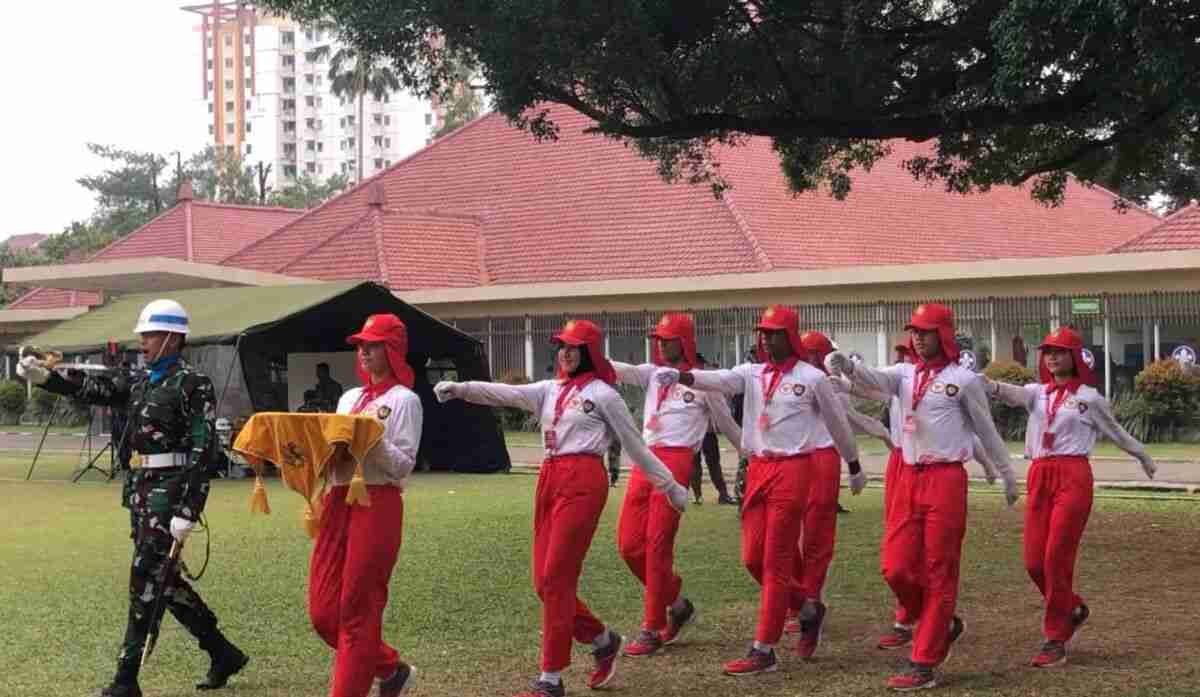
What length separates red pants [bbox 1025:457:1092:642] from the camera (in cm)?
971

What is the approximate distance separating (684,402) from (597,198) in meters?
29.3

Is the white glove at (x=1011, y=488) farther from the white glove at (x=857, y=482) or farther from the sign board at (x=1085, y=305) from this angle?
the sign board at (x=1085, y=305)

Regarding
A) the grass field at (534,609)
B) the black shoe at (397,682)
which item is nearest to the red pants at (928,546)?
the grass field at (534,609)

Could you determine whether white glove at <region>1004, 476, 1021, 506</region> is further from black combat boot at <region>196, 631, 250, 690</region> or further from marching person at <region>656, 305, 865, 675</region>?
black combat boot at <region>196, 631, 250, 690</region>

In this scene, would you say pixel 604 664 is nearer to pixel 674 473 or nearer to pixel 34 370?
pixel 674 473

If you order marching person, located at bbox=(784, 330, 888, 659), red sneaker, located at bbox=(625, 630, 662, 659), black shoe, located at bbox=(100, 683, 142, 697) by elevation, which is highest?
marching person, located at bbox=(784, 330, 888, 659)

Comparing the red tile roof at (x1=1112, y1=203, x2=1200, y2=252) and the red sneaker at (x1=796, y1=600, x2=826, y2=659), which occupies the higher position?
the red tile roof at (x1=1112, y1=203, x2=1200, y2=252)

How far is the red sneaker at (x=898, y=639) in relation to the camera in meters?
10.1

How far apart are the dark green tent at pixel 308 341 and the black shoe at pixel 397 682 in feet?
51.0

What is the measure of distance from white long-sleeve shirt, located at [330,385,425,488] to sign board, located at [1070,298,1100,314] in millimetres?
24118

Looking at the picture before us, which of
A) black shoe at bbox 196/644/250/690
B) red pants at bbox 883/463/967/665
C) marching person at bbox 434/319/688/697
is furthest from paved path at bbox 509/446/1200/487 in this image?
black shoe at bbox 196/644/250/690

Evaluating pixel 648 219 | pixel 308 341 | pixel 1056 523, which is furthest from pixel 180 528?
pixel 648 219

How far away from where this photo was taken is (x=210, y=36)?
15562 centimetres

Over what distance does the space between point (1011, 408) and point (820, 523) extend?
2076 centimetres
